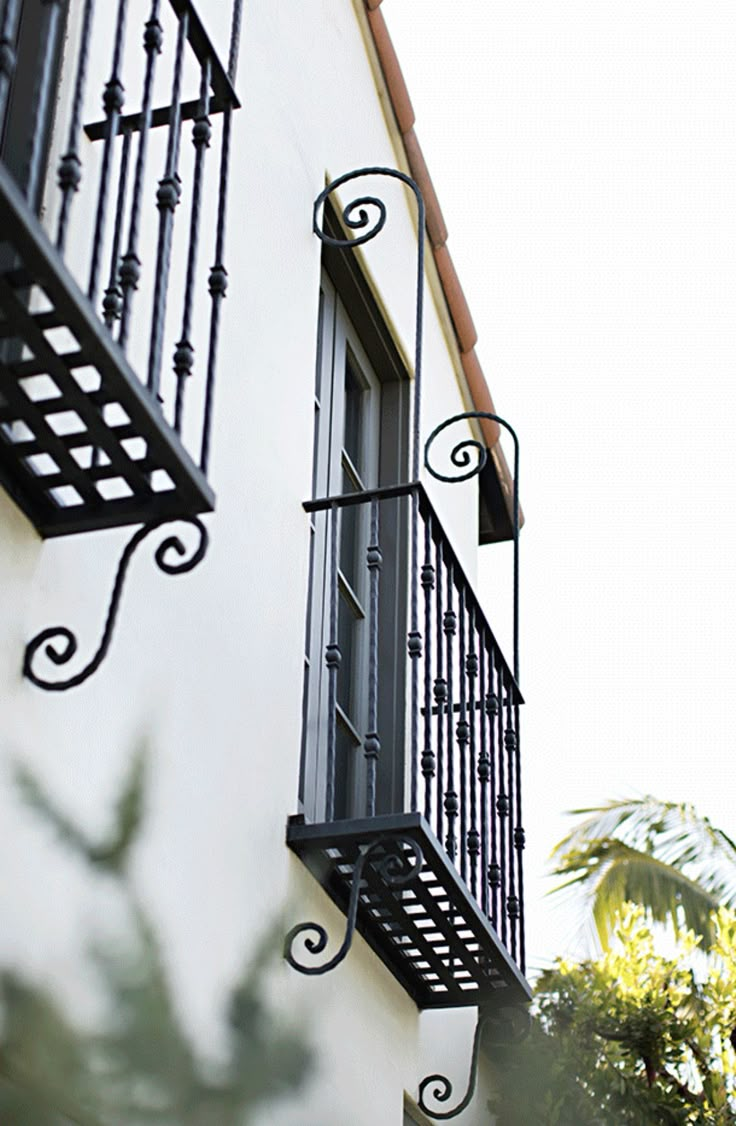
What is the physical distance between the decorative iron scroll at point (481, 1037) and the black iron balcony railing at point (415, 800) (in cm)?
23

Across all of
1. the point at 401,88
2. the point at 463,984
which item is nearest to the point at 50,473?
the point at 463,984

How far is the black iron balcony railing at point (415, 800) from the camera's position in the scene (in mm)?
4520

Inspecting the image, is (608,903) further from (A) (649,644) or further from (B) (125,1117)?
(B) (125,1117)

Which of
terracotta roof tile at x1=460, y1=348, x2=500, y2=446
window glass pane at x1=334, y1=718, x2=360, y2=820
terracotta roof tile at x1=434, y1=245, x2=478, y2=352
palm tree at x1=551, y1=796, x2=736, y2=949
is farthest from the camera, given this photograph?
palm tree at x1=551, y1=796, x2=736, y2=949

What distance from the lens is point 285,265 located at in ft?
17.2

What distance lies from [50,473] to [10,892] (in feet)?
2.64

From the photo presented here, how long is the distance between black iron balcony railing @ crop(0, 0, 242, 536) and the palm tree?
29.7 feet

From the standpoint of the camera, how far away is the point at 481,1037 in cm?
638

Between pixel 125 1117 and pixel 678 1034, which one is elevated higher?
pixel 678 1034

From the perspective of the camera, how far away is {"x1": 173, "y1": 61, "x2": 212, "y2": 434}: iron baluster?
330 centimetres

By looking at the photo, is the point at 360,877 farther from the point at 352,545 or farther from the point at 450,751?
the point at 352,545

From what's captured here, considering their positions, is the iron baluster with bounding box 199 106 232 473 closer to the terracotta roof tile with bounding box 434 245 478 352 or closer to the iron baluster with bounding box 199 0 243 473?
the iron baluster with bounding box 199 0 243 473

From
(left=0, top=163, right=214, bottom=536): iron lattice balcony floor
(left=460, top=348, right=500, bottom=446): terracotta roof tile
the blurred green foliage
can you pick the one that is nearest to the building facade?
(left=0, top=163, right=214, bottom=536): iron lattice balcony floor

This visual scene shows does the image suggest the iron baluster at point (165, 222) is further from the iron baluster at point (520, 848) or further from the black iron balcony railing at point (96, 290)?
the iron baluster at point (520, 848)
